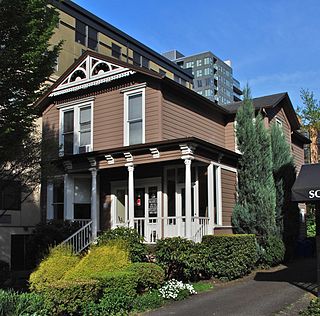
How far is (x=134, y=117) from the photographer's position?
17359 mm

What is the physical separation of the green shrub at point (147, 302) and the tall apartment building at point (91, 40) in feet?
77.1

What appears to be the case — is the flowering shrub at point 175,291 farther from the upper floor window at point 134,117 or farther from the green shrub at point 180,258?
the upper floor window at point 134,117

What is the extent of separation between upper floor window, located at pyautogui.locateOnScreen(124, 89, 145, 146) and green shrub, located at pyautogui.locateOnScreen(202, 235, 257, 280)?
4849mm

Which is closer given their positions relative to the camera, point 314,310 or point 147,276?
point 314,310

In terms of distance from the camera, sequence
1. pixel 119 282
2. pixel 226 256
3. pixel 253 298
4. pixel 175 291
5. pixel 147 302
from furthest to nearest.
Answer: pixel 226 256
pixel 175 291
pixel 253 298
pixel 147 302
pixel 119 282

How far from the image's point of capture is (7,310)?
8.31m

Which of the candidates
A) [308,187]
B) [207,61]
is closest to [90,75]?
[308,187]

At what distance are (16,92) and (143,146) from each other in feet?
19.9

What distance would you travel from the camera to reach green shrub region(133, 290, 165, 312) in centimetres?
1000

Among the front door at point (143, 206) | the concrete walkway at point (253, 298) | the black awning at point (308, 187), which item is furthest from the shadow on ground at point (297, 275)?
the front door at point (143, 206)

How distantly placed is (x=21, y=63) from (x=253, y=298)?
24.1 feet

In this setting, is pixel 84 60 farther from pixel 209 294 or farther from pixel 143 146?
pixel 209 294

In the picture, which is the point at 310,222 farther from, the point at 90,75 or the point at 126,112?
the point at 90,75

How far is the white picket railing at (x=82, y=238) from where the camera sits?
16134mm
